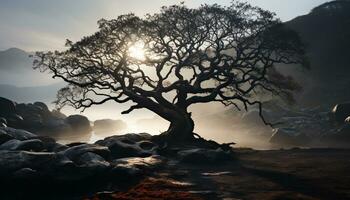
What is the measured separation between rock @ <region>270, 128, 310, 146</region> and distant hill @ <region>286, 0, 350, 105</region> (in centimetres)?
2791

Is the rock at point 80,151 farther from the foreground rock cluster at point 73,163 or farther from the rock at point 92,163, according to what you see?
the rock at point 92,163

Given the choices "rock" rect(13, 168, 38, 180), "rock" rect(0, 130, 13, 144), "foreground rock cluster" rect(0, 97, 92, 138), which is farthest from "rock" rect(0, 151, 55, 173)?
"foreground rock cluster" rect(0, 97, 92, 138)

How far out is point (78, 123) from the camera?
79375 millimetres

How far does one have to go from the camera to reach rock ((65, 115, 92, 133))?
7771cm

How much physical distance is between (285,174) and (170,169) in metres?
6.15

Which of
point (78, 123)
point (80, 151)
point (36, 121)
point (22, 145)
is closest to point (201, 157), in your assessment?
point (80, 151)

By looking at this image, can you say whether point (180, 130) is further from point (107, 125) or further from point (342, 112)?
point (107, 125)

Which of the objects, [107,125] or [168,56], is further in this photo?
[107,125]

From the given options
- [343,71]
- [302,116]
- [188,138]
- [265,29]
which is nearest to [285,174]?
[188,138]

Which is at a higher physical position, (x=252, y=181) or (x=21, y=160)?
(x=21, y=160)

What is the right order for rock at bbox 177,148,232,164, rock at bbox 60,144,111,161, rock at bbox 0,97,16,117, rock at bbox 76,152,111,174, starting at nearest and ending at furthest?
rock at bbox 76,152,111,174, rock at bbox 60,144,111,161, rock at bbox 177,148,232,164, rock at bbox 0,97,16,117

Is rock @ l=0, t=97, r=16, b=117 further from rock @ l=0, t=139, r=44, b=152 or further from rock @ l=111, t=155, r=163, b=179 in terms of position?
rock @ l=111, t=155, r=163, b=179

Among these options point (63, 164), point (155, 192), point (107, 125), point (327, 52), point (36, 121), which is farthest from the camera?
point (107, 125)

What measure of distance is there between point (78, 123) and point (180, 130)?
52.7 meters
